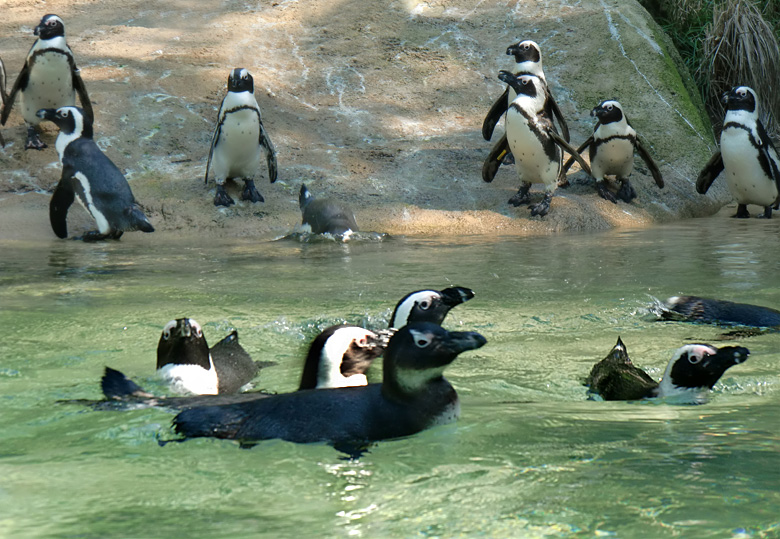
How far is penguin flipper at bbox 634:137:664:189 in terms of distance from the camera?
26.2ft

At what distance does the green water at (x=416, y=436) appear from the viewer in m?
1.71

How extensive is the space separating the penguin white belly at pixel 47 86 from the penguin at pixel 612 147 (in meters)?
4.25

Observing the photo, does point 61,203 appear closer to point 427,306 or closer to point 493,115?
point 493,115

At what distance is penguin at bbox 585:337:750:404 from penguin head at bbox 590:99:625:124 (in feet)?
17.4

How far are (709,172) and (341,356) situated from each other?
645 centimetres

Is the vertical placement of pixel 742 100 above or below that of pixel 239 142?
above

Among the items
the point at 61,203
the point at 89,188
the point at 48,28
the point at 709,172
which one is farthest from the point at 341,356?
the point at 709,172

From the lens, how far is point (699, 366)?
2.73 meters

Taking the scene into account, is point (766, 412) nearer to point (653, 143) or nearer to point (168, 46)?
point (653, 143)

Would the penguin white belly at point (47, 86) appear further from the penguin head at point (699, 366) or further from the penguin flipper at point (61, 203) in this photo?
the penguin head at point (699, 366)

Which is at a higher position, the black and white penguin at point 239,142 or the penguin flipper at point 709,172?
the black and white penguin at point 239,142

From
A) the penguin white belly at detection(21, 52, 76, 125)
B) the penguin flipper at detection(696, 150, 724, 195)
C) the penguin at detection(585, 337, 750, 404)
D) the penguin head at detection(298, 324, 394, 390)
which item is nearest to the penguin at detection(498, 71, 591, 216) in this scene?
the penguin flipper at detection(696, 150, 724, 195)

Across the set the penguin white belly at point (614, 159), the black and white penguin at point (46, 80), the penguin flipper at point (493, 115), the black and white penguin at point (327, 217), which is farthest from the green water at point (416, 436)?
the penguin flipper at point (493, 115)

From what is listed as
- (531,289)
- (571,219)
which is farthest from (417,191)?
(531,289)
